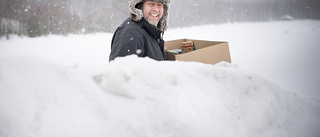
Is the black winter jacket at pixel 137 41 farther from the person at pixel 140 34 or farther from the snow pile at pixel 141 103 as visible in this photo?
the snow pile at pixel 141 103

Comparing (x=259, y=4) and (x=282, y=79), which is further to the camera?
(x=259, y=4)

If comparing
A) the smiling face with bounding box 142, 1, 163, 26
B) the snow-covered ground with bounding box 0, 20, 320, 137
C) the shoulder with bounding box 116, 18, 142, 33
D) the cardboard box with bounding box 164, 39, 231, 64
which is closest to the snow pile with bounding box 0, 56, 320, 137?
the snow-covered ground with bounding box 0, 20, 320, 137

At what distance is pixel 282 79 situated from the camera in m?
2.56

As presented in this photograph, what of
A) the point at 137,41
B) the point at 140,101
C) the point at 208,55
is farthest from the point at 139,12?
the point at 140,101

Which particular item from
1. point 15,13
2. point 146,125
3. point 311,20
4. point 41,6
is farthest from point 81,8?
point 311,20

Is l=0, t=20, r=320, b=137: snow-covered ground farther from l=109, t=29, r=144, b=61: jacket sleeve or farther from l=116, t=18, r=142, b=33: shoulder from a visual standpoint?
l=116, t=18, r=142, b=33: shoulder

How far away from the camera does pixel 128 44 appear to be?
1402 millimetres

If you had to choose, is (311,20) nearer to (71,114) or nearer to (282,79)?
(282,79)

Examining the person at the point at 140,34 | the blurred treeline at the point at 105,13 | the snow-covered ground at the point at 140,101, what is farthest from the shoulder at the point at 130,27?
the blurred treeline at the point at 105,13

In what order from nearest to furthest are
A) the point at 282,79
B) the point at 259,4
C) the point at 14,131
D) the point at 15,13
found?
1. the point at 14,131
2. the point at 282,79
3. the point at 15,13
4. the point at 259,4

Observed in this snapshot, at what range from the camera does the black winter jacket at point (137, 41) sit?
1.40 m

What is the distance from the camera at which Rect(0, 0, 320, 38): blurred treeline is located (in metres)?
3.40

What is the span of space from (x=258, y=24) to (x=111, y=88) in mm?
4920

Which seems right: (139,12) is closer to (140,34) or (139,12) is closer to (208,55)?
(140,34)
